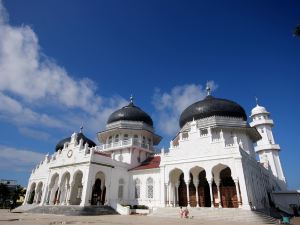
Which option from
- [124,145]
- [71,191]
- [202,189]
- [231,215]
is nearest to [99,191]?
[71,191]

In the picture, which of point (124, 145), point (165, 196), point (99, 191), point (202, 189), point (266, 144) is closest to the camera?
point (165, 196)

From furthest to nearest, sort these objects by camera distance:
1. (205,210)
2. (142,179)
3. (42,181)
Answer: (42,181) < (142,179) < (205,210)

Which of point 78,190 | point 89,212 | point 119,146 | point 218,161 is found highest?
point 119,146

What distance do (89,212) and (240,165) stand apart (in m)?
15.8

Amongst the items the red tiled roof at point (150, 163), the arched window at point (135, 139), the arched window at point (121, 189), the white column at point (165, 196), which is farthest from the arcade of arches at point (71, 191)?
the white column at point (165, 196)

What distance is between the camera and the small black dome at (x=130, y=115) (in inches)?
1423

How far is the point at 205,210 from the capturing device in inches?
764

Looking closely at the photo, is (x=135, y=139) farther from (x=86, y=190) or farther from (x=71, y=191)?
(x=86, y=190)

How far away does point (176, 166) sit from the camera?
2417cm

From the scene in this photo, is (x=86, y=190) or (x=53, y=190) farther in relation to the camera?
(x=53, y=190)

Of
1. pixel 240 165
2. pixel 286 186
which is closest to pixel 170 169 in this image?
pixel 240 165

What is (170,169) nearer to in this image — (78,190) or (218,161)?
(218,161)

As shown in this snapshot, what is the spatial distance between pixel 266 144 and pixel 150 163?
20266mm

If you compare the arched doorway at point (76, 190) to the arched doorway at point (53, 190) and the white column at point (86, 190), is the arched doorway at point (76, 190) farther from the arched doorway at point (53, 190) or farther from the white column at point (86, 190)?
the white column at point (86, 190)
